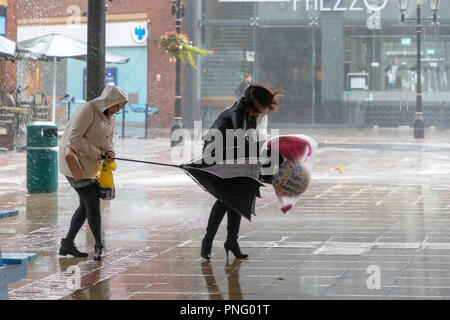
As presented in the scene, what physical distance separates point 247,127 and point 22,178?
907 cm

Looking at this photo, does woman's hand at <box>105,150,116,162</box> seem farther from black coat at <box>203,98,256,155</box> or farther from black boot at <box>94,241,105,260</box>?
black coat at <box>203,98,256,155</box>

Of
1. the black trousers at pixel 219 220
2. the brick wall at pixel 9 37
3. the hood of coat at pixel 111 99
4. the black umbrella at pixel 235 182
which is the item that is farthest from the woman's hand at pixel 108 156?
the brick wall at pixel 9 37

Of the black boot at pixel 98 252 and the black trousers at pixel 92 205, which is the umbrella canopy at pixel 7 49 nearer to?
the black trousers at pixel 92 205

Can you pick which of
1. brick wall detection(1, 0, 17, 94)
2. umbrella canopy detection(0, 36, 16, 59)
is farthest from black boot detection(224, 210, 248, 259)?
brick wall detection(1, 0, 17, 94)

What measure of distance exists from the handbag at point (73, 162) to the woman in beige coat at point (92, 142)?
51 millimetres

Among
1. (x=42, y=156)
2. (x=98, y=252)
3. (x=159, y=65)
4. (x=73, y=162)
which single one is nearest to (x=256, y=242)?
(x=98, y=252)

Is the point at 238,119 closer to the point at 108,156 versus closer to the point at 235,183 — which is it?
the point at 235,183

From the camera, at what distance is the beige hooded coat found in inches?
323

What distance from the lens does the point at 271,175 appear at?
8148 millimetres

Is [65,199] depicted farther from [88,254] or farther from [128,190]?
[88,254]

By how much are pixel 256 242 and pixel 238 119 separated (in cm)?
179

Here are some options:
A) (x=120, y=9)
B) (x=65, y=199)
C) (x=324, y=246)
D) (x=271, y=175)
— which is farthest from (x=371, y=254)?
(x=120, y=9)

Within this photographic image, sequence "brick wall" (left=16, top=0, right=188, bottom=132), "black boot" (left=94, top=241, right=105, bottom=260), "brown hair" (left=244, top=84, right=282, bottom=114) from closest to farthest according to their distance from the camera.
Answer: "brown hair" (left=244, top=84, right=282, bottom=114), "black boot" (left=94, top=241, right=105, bottom=260), "brick wall" (left=16, top=0, right=188, bottom=132)

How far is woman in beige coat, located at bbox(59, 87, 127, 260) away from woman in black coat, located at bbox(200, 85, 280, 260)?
943 mm
